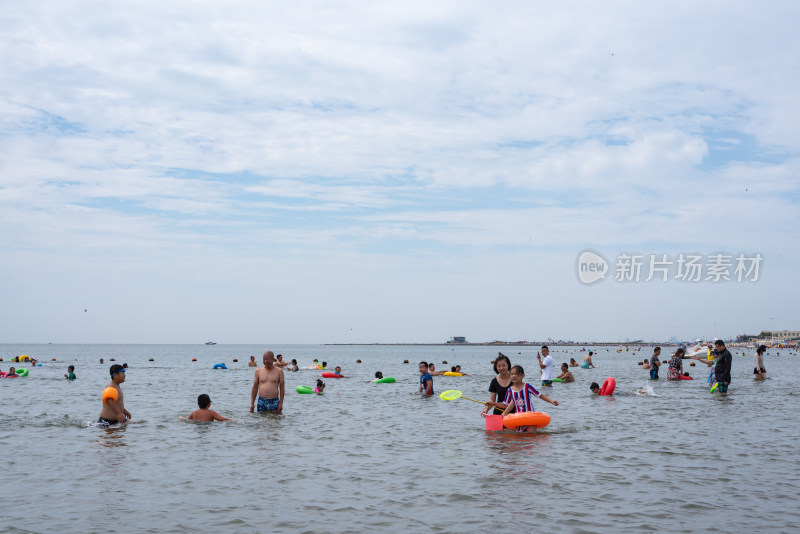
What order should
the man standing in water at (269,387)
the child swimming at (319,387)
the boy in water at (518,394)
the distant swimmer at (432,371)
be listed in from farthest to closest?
the distant swimmer at (432,371) → the child swimming at (319,387) → the man standing in water at (269,387) → the boy in water at (518,394)

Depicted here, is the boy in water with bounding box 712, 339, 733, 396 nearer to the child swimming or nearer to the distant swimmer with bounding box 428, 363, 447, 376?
Answer: the distant swimmer with bounding box 428, 363, 447, 376

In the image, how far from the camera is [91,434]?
626 inches

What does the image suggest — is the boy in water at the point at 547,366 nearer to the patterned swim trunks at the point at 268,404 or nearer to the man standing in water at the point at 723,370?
the man standing in water at the point at 723,370

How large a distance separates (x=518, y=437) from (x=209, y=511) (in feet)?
26.4

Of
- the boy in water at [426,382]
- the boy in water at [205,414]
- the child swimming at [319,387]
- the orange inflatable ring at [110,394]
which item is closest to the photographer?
the orange inflatable ring at [110,394]

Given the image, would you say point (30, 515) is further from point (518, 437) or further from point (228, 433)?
point (518, 437)

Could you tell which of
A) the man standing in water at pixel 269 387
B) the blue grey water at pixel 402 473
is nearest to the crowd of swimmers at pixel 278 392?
the man standing in water at pixel 269 387

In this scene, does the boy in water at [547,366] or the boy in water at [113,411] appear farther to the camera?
the boy in water at [547,366]

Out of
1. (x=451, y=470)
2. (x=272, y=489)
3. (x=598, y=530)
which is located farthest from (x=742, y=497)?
(x=272, y=489)

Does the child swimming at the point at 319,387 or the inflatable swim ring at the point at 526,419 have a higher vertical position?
the inflatable swim ring at the point at 526,419

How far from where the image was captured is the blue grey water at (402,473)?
8523mm

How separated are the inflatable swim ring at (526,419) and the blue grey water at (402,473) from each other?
1.24 feet

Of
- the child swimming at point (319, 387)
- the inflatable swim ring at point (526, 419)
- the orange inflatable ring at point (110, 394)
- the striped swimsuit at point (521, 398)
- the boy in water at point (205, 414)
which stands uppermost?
the striped swimsuit at point (521, 398)

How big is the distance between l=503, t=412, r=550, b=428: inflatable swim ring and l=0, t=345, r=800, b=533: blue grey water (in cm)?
38
